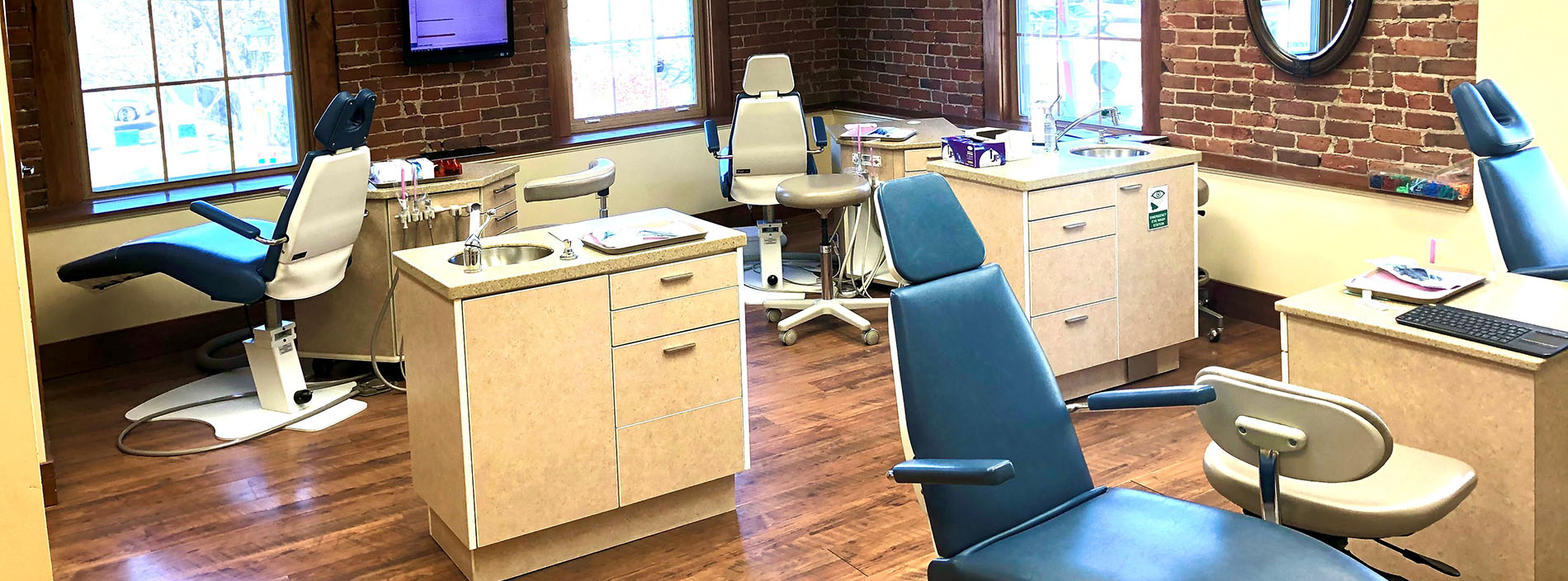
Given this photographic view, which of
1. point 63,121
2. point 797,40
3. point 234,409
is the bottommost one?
point 234,409

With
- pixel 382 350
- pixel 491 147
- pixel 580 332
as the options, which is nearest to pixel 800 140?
pixel 491 147

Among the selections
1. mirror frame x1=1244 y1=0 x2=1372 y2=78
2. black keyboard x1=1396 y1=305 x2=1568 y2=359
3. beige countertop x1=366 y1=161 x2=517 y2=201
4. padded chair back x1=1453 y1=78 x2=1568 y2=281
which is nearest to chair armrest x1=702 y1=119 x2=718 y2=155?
beige countertop x1=366 y1=161 x2=517 y2=201

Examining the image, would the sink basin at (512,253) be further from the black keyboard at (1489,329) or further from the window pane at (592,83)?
the window pane at (592,83)

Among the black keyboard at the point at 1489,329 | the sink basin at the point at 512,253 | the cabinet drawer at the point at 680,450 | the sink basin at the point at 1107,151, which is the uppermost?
the sink basin at the point at 1107,151

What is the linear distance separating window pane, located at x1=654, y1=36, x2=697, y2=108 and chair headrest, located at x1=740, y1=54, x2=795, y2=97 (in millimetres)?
1481

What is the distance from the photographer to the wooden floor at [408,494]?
381 cm

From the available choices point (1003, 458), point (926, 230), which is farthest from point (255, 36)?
point (1003, 458)

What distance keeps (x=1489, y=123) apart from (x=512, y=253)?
2.83 m

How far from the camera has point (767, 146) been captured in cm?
655

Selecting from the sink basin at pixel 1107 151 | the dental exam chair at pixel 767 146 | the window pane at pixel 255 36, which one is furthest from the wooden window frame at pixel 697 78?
the sink basin at pixel 1107 151

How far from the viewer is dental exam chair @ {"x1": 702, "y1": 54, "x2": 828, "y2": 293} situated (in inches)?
256

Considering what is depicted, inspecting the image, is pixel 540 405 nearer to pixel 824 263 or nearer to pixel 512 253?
pixel 512 253

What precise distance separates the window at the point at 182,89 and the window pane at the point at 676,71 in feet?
7.13

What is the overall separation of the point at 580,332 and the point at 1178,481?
1925 millimetres
